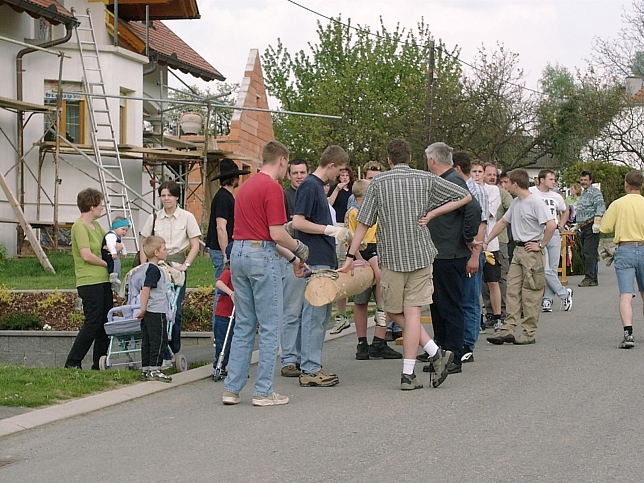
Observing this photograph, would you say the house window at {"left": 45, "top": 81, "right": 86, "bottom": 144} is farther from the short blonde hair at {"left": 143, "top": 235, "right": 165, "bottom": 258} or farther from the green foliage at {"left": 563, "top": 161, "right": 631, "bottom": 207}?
the green foliage at {"left": 563, "top": 161, "right": 631, "bottom": 207}

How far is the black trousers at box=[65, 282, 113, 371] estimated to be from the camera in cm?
1035

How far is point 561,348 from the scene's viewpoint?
11.1m

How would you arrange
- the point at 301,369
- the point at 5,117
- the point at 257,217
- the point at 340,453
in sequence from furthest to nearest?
the point at 5,117 → the point at 301,369 → the point at 257,217 → the point at 340,453

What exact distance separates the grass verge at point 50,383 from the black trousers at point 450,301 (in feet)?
9.42

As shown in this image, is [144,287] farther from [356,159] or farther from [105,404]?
[356,159]

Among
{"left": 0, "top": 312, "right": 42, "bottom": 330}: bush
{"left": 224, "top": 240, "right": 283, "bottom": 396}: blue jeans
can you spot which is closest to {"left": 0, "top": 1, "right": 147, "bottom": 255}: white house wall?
{"left": 0, "top": 312, "right": 42, "bottom": 330}: bush

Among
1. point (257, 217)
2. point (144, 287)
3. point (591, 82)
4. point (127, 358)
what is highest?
point (591, 82)

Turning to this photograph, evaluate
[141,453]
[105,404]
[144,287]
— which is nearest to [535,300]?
[144,287]

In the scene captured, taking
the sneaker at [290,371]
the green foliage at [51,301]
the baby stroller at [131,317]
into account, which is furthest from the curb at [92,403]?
the green foliage at [51,301]

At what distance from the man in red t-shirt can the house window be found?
1697 centimetres

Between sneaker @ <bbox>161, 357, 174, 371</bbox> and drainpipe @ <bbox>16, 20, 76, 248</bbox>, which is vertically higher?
drainpipe @ <bbox>16, 20, 76, 248</bbox>

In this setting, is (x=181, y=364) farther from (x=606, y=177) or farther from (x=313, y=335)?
(x=606, y=177)

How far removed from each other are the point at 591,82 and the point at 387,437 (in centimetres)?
4435

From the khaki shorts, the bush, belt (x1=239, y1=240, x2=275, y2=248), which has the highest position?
belt (x1=239, y1=240, x2=275, y2=248)
